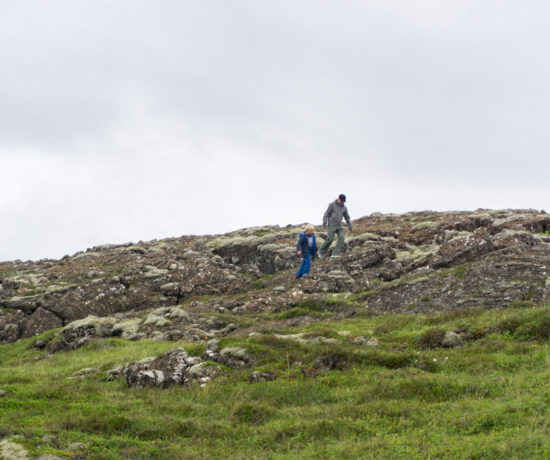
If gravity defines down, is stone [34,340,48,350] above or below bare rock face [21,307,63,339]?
below

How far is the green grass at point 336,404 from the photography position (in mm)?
11094

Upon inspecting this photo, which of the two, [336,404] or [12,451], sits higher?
[12,451]

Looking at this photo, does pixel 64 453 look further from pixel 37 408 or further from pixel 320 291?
pixel 320 291

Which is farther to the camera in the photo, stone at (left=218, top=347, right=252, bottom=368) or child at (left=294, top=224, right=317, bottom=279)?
child at (left=294, top=224, right=317, bottom=279)

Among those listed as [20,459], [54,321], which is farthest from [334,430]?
[54,321]

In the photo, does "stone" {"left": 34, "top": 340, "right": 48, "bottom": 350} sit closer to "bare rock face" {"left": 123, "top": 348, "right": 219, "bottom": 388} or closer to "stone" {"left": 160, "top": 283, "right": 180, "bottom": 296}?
"stone" {"left": 160, "top": 283, "right": 180, "bottom": 296}

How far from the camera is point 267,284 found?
35.4 m

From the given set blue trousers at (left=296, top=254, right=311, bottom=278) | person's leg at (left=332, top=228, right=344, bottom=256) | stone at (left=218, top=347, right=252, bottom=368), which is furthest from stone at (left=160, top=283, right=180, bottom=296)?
stone at (left=218, top=347, right=252, bottom=368)

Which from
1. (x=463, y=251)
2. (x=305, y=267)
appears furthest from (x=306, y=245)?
(x=463, y=251)

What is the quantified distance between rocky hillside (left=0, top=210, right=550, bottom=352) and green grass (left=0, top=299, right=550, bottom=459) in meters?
4.85

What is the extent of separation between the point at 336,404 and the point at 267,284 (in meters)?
21.7

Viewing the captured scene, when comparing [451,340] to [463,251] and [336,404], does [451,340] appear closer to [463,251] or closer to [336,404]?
[336,404]

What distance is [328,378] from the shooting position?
1559cm

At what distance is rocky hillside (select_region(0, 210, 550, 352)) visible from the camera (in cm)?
2473
